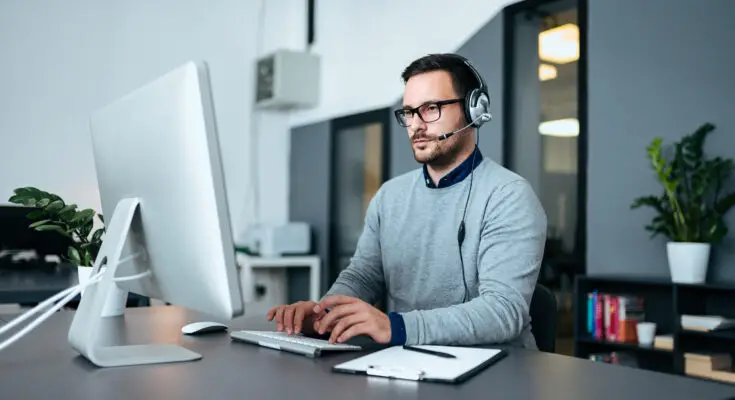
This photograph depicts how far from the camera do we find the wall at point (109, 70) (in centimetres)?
462

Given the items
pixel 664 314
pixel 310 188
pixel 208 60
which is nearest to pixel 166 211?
pixel 664 314

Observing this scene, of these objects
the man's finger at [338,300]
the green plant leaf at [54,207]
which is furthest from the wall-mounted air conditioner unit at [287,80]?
the man's finger at [338,300]

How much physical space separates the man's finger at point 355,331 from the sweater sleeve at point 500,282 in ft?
0.26

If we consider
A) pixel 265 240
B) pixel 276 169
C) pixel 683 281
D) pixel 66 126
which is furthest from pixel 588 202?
pixel 66 126

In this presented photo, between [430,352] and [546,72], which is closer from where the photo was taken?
[430,352]

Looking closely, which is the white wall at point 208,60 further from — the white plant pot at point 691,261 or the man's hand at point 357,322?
the man's hand at point 357,322

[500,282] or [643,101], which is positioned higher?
[643,101]

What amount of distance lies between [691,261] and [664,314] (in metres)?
0.42

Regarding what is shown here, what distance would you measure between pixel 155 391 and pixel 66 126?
439cm

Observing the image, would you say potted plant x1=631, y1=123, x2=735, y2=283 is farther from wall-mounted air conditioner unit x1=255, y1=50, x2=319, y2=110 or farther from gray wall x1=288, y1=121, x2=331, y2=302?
wall-mounted air conditioner unit x1=255, y1=50, x2=319, y2=110

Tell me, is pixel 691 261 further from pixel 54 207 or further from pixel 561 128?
pixel 54 207

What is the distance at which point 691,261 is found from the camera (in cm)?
274

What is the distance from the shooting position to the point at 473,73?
175cm

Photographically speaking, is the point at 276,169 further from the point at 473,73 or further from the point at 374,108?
the point at 473,73
